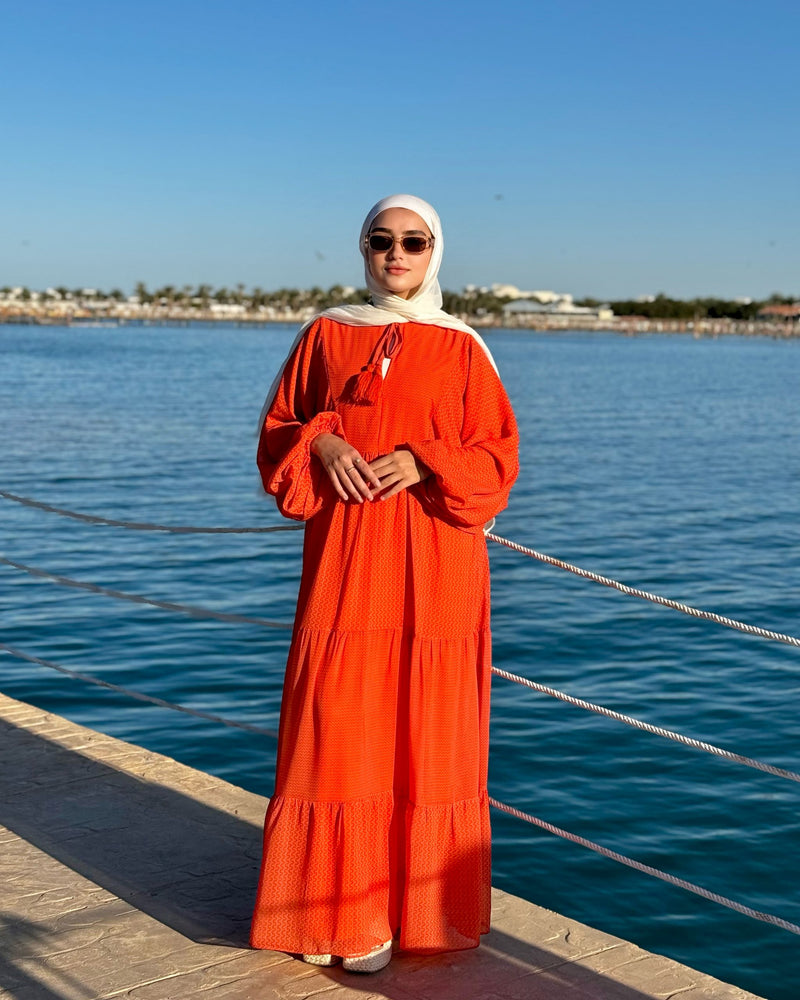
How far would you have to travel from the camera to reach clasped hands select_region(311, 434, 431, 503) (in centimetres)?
268

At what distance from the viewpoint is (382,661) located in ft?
9.18

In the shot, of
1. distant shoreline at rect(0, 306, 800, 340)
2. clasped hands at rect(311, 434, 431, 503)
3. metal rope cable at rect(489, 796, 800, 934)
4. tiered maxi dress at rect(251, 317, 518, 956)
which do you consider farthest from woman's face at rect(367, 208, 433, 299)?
distant shoreline at rect(0, 306, 800, 340)

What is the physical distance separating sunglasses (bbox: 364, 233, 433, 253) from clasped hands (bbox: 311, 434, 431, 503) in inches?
18.3

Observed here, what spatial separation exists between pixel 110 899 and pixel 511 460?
1.56 meters

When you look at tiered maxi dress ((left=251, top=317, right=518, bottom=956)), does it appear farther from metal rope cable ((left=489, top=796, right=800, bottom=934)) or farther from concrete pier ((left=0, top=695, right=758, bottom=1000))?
metal rope cable ((left=489, top=796, right=800, bottom=934))

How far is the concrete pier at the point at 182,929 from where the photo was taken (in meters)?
2.80

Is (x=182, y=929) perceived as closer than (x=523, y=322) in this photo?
Yes

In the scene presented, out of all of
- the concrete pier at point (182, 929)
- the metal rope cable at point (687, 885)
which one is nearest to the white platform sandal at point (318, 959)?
the concrete pier at point (182, 929)

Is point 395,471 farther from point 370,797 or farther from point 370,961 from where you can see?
point 370,961

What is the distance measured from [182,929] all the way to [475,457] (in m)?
Result: 1.39

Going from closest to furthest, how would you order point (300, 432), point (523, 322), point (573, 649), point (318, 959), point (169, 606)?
point (300, 432)
point (318, 959)
point (169, 606)
point (573, 649)
point (523, 322)

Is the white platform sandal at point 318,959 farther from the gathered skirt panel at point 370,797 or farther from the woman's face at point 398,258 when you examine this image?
the woman's face at point 398,258

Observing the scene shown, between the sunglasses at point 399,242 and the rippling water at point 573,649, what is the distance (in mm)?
3440

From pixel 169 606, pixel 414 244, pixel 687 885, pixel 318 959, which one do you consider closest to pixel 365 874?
pixel 318 959
